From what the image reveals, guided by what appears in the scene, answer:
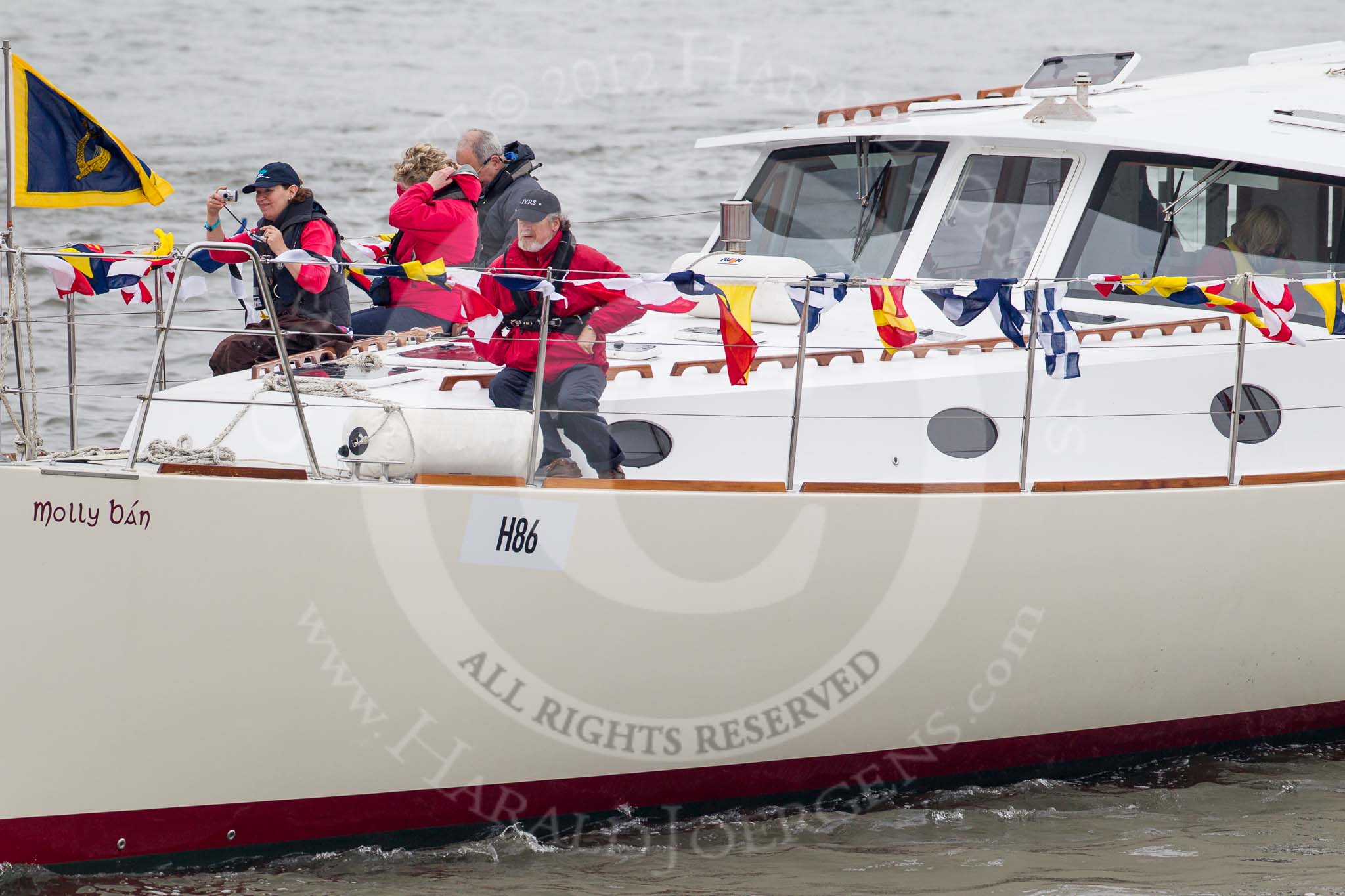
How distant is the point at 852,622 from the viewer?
552 cm

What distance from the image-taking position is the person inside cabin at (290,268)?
6.36 meters

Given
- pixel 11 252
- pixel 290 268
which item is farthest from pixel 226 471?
pixel 290 268

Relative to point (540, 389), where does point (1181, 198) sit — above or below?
above

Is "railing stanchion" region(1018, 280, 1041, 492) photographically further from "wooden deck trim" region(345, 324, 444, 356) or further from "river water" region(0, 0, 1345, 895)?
"wooden deck trim" region(345, 324, 444, 356)

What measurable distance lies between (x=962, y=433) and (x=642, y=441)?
1277 mm

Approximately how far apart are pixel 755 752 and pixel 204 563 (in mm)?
2135

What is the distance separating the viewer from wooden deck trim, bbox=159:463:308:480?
4992 mm

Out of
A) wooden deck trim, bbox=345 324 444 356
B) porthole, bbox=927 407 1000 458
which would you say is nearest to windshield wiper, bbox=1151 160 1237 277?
porthole, bbox=927 407 1000 458

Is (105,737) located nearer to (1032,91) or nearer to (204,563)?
(204,563)

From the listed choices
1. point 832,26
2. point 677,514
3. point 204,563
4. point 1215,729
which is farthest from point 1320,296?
point 832,26

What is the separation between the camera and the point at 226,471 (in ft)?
16.4

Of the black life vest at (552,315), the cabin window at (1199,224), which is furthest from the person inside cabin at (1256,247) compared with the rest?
the black life vest at (552,315)

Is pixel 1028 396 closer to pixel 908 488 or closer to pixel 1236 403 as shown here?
pixel 908 488

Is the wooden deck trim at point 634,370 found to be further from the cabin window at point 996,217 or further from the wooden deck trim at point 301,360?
the cabin window at point 996,217
